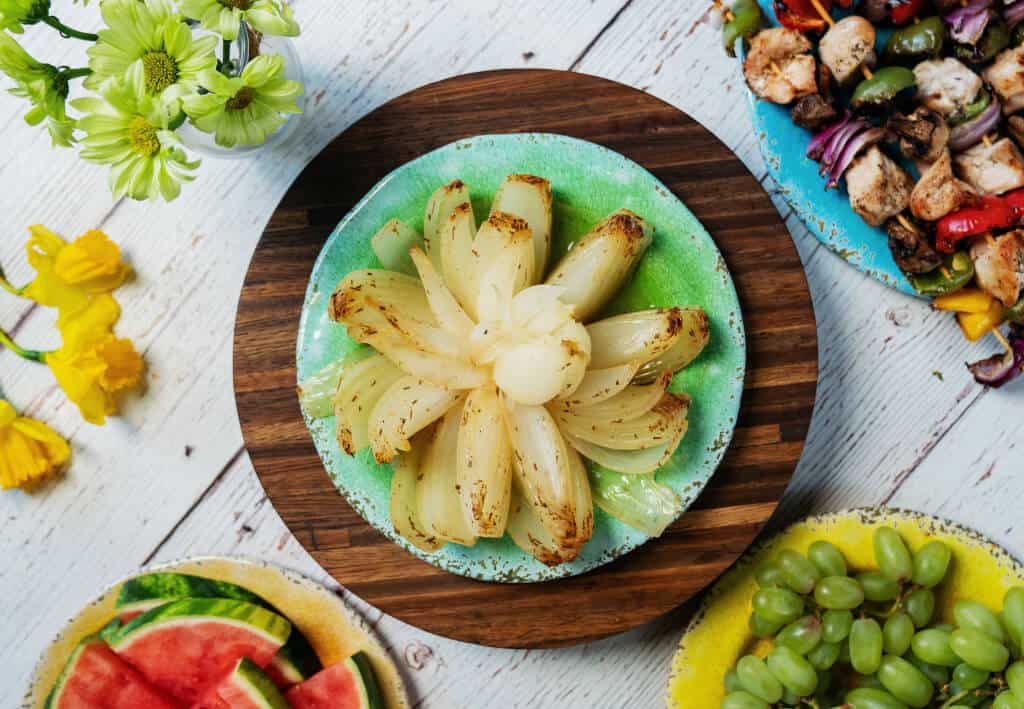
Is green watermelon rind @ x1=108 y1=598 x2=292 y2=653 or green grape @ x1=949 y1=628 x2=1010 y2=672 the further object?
green watermelon rind @ x1=108 y1=598 x2=292 y2=653

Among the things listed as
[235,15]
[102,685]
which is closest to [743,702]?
[102,685]

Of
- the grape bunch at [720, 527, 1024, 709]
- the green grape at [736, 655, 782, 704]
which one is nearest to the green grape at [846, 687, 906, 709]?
the grape bunch at [720, 527, 1024, 709]

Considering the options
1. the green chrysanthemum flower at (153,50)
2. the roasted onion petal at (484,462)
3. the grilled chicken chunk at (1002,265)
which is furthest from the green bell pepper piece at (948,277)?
the green chrysanthemum flower at (153,50)

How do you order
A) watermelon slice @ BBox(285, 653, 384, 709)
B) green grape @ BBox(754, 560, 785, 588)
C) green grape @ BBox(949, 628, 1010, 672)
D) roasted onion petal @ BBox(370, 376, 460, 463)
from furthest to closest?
watermelon slice @ BBox(285, 653, 384, 709)
green grape @ BBox(754, 560, 785, 588)
green grape @ BBox(949, 628, 1010, 672)
roasted onion petal @ BBox(370, 376, 460, 463)

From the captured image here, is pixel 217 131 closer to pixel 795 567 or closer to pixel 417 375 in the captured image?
pixel 417 375

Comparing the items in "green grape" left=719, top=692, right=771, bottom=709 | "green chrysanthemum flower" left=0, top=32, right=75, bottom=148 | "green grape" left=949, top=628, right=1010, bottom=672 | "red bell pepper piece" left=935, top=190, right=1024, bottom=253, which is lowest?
"green grape" left=719, top=692, right=771, bottom=709

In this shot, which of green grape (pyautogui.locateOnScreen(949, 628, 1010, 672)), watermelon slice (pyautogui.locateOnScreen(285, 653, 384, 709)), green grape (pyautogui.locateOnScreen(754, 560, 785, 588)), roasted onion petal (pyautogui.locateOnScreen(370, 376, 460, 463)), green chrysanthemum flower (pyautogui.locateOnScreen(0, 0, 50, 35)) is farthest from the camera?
watermelon slice (pyautogui.locateOnScreen(285, 653, 384, 709))

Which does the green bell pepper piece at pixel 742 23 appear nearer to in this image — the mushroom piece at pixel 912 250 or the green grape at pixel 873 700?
the mushroom piece at pixel 912 250

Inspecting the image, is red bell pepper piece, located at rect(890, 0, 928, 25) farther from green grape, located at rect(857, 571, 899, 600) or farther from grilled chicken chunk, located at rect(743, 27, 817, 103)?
green grape, located at rect(857, 571, 899, 600)

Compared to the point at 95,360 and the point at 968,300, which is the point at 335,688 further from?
the point at 968,300
